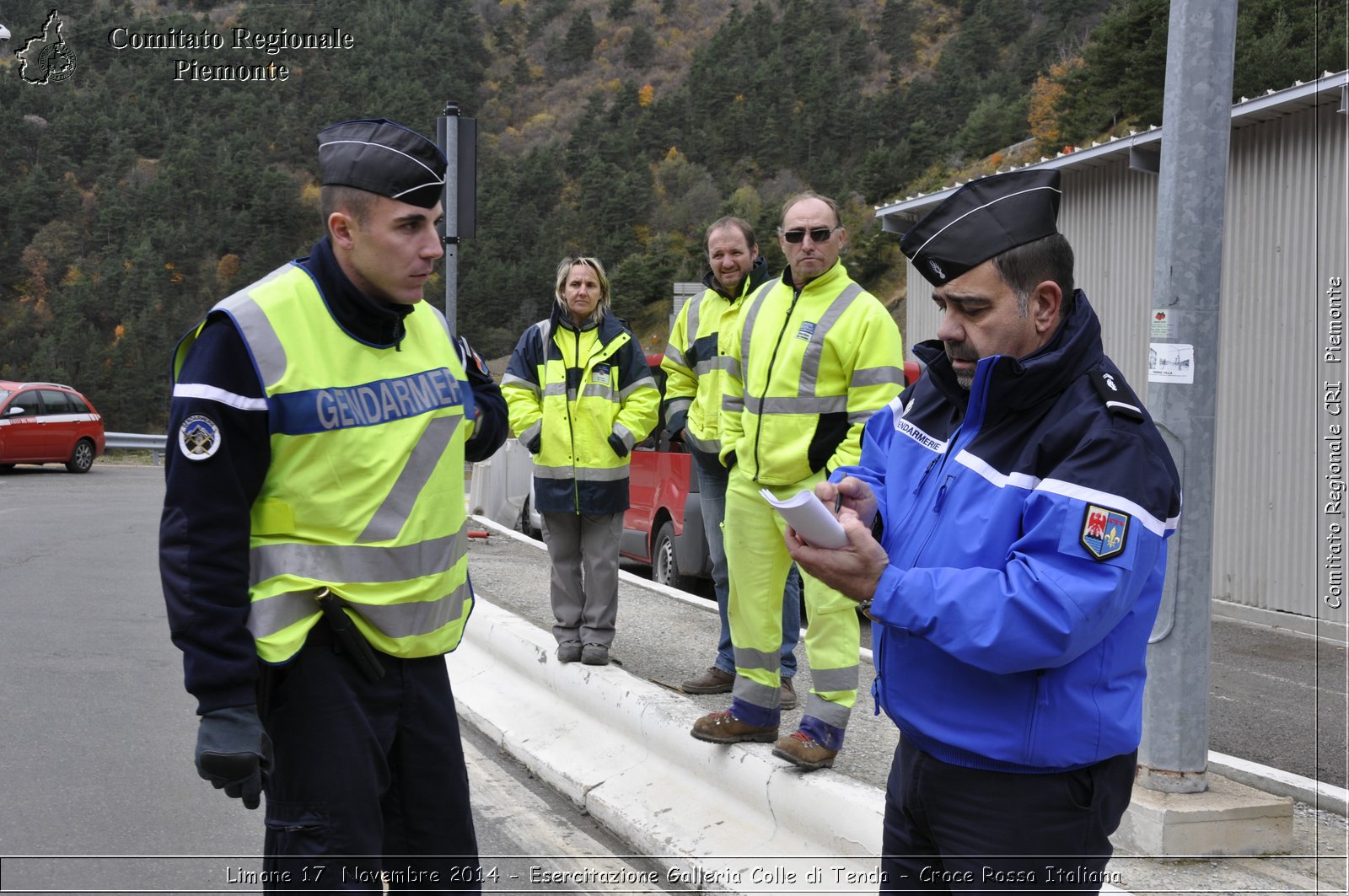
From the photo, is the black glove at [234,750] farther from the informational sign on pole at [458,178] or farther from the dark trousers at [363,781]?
the informational sign on pole at [458,178]

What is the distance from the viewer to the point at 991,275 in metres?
2.40

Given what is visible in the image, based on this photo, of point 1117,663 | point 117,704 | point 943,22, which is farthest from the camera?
point 943,22

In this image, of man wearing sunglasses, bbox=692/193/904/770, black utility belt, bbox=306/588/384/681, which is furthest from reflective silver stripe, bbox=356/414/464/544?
man wearing sunglasses, bbox=692/193/904/770

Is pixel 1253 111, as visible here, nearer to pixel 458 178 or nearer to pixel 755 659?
pixel 458 178

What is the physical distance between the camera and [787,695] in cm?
598

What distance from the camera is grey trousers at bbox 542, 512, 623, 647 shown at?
21.7 feet

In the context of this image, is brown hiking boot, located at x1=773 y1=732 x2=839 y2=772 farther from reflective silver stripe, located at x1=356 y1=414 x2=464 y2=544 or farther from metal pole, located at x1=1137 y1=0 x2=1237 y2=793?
reflective silver stripe, located at x1=356 y1=414 x2=464 y2=544

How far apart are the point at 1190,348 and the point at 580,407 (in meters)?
3.41

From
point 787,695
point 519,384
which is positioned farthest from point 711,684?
point 519,384

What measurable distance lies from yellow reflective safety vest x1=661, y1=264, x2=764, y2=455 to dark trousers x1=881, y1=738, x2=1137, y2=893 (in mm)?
3429

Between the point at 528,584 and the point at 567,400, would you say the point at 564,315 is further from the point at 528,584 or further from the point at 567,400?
the point at 528,584

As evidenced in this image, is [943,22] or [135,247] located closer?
[135,247]

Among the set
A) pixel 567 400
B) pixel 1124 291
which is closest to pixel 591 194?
pixel 1124 291

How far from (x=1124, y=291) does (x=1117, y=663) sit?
10.5 metres
